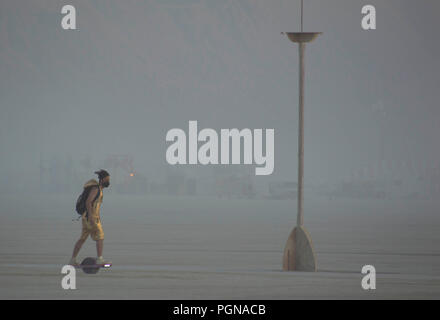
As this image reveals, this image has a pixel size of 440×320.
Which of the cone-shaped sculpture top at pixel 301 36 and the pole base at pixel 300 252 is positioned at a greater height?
the cone-shaped sculpture top at pixel 301 36

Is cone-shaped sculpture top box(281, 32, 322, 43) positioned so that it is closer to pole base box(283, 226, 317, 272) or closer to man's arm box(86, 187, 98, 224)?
pole base box(283, 226, 317, 272)

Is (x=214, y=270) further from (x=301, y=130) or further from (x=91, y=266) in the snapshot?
(x=301, y=130)

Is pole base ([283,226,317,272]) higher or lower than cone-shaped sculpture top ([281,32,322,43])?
lower

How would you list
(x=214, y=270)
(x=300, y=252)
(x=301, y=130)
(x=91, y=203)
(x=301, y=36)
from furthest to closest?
(x=214, y=270) < (x=301, y=130) < (x=300, y=252) < (x=301, y=36) < (x=91, y=203)

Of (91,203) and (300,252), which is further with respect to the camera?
(300,252)

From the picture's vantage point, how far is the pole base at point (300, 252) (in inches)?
766

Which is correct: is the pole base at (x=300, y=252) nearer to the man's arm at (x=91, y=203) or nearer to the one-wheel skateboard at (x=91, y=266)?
the one-wheel skateboard at (x=91, y=266)

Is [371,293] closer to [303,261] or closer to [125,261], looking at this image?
[303,261]

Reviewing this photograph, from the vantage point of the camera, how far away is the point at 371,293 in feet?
53.8

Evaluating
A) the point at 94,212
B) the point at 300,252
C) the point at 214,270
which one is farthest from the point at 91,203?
the point at 300,252

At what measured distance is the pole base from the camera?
766 inches

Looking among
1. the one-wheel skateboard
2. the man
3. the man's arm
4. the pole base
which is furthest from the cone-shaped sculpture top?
the one-wheel skateboard


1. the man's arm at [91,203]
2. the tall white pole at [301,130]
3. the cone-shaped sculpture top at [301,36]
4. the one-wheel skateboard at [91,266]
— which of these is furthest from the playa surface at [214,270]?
the cone-shaped sculpture top at [301,36]

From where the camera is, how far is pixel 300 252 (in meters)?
19.6
